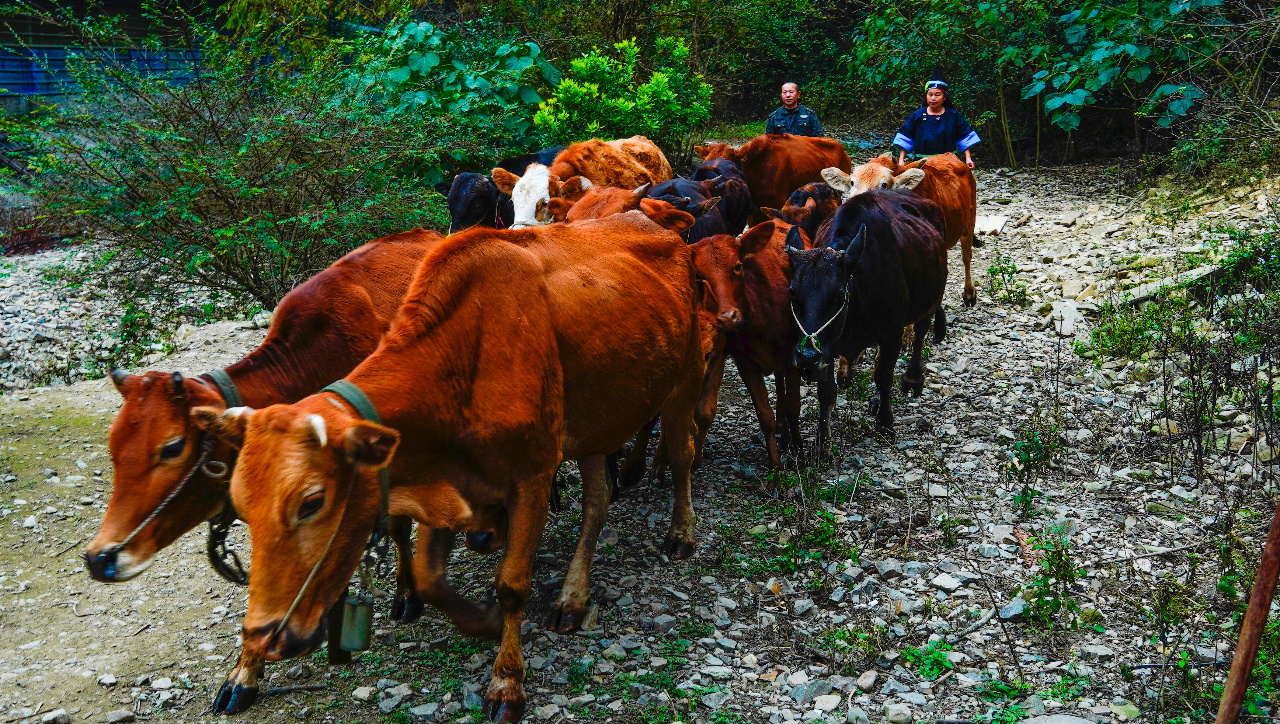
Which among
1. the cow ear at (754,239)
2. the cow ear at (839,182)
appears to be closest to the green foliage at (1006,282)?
the cow ear at (839,182)

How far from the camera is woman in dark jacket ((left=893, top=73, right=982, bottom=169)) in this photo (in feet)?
39.3

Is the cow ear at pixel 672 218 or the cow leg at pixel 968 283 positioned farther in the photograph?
the cow leg at pixel 968 283

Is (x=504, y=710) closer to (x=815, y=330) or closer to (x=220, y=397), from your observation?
(x=220, y=397)

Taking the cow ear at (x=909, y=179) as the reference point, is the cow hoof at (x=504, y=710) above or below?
below

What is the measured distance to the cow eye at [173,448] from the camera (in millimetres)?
4168

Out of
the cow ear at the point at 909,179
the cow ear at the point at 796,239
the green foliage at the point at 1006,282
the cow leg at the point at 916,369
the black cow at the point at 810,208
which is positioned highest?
the cow ear at the point at 909,179

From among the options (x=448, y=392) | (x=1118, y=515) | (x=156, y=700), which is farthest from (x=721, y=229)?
(x=156, y=700)

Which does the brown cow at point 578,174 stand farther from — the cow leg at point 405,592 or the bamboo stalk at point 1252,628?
the bamboo stalk at point 1252,628

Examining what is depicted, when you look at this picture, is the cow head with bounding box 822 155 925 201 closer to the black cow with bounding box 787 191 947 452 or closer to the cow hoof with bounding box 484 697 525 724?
the black cow with bounding box 787 191 947 452

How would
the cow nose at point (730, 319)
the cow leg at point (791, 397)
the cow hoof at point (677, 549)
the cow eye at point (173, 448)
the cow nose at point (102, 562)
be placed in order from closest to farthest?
the cow nose at point (102, 562) → the cow eye at point (173, 448) → the cow hoof at point (677, 549) → the cow nose at point (730, 319) → the cow leg at point (791, 397)

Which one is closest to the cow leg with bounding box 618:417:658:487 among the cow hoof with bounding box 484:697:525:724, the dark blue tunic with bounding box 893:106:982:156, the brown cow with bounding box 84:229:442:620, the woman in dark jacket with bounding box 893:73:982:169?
the brown cow with bounding box 84:229:442:620

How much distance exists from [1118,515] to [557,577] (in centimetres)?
361

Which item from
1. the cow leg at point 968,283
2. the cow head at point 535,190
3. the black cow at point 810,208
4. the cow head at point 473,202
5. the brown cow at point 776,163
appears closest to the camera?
the cow head at point 535,190

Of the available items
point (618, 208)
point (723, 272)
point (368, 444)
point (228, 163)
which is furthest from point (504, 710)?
point (228, 163)
